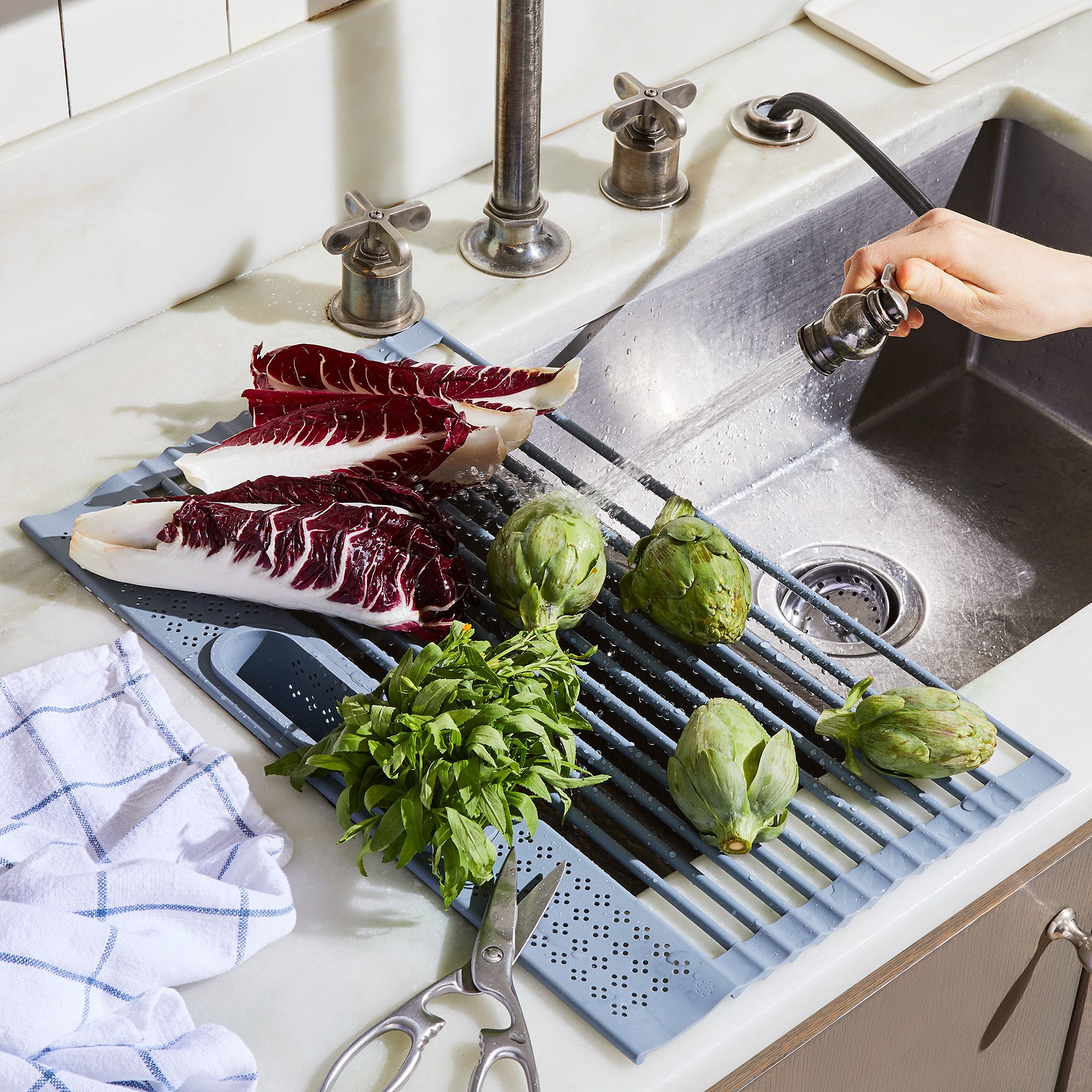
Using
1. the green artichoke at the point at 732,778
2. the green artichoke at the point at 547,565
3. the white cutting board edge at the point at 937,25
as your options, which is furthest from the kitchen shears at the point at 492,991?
the white cutting board edge at the point at 937,25

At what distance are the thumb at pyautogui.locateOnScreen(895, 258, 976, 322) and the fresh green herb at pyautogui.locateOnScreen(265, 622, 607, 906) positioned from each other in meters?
0.51

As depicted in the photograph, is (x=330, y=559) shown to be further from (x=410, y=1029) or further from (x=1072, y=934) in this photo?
(x=1072, y=934)

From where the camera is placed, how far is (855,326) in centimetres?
112

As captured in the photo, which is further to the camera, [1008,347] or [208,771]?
[1008,347]

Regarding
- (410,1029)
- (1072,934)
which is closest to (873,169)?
(1072,934)

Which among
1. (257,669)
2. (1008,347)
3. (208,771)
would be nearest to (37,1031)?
(208,771)

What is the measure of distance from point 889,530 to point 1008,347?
0.32m

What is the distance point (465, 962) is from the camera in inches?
34.1

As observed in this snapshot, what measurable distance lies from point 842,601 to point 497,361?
0.48 metres

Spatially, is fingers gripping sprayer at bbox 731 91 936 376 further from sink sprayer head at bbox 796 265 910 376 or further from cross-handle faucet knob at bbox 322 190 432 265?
cross-handle faucet knob at bbox 322 190 432 265

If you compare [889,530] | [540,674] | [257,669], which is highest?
[540,674]

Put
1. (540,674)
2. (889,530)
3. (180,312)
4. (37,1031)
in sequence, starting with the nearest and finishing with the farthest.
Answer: (37,1031) < (540,674) < (180,312) < (889,530)

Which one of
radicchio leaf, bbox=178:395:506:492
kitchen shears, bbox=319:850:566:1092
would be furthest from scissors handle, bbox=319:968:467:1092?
radicchio leaf, bbox=178:395:506:492

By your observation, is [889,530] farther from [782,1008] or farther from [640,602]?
[782,1008]
